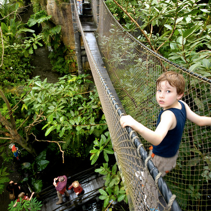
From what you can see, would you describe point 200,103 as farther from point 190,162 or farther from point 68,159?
point 68,159

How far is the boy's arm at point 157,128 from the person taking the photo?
0.55 m

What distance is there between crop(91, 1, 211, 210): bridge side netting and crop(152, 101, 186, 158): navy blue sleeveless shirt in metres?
0.22

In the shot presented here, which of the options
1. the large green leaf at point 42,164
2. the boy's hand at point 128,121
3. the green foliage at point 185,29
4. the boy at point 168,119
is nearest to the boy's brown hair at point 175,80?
the boy at point 168,119

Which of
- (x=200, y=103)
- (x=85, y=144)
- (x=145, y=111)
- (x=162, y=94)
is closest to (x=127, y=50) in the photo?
(x=145, y=111)

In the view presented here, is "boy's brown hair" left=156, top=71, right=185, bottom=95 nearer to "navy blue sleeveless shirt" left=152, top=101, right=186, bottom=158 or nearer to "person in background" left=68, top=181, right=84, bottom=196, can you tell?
"navy blue sleeveless shirt" left=152, top=101, right=186, bottom=158

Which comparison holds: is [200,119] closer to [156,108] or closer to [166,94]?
[166,94]

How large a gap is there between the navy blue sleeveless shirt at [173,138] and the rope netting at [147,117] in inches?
5.2

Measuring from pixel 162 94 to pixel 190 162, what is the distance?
0.65m

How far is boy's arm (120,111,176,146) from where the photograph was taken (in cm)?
55

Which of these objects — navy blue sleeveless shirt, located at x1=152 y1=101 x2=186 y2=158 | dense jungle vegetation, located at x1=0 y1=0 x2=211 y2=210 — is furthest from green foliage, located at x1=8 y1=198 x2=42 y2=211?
navy blue sleeveless shirt, located at x1=152 y1=101 x2=186 y2=158

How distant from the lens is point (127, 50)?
1.77 metres

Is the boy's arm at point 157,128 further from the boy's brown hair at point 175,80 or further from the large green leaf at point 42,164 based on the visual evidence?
the large green leaf at point 42,164

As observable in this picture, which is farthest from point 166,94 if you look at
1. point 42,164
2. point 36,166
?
point 36,166

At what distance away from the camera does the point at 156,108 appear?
4.00 feet
